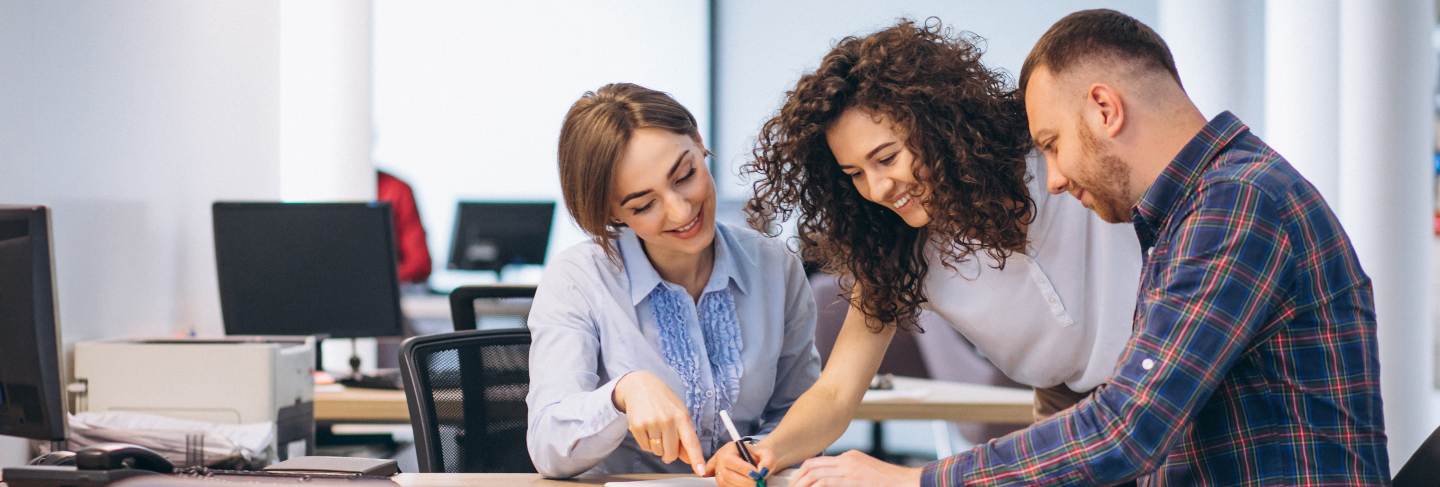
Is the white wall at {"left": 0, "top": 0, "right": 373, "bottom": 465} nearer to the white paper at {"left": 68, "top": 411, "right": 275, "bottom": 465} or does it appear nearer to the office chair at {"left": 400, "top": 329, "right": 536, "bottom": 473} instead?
the white paper at {"left": 68, "top": 411, "right": 275, "bottom": 465}

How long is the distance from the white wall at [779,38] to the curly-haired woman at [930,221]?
5.41m

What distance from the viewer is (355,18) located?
4.81 meters

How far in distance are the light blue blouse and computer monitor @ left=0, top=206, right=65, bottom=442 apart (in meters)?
0.63

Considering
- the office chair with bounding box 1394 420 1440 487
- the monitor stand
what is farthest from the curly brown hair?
the monitor stand

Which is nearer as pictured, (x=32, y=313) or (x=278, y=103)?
(x=32, y=313)

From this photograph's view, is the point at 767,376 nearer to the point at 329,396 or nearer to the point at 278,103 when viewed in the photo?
the point at 329,396

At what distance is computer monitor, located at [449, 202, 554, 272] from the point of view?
6121 mm

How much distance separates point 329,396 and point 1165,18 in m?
3.83

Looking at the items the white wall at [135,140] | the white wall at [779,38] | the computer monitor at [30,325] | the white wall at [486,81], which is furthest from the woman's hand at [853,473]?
the white wall at [486,81]

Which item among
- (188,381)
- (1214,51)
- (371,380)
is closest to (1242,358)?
(188,381)

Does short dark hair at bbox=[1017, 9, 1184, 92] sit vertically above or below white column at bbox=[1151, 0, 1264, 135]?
below

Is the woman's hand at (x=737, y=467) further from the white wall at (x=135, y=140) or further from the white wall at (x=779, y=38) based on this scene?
the white wall at (x=779, y=38)

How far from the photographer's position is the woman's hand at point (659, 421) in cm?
166

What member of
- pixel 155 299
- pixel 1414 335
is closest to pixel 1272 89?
pixel 1414 335
